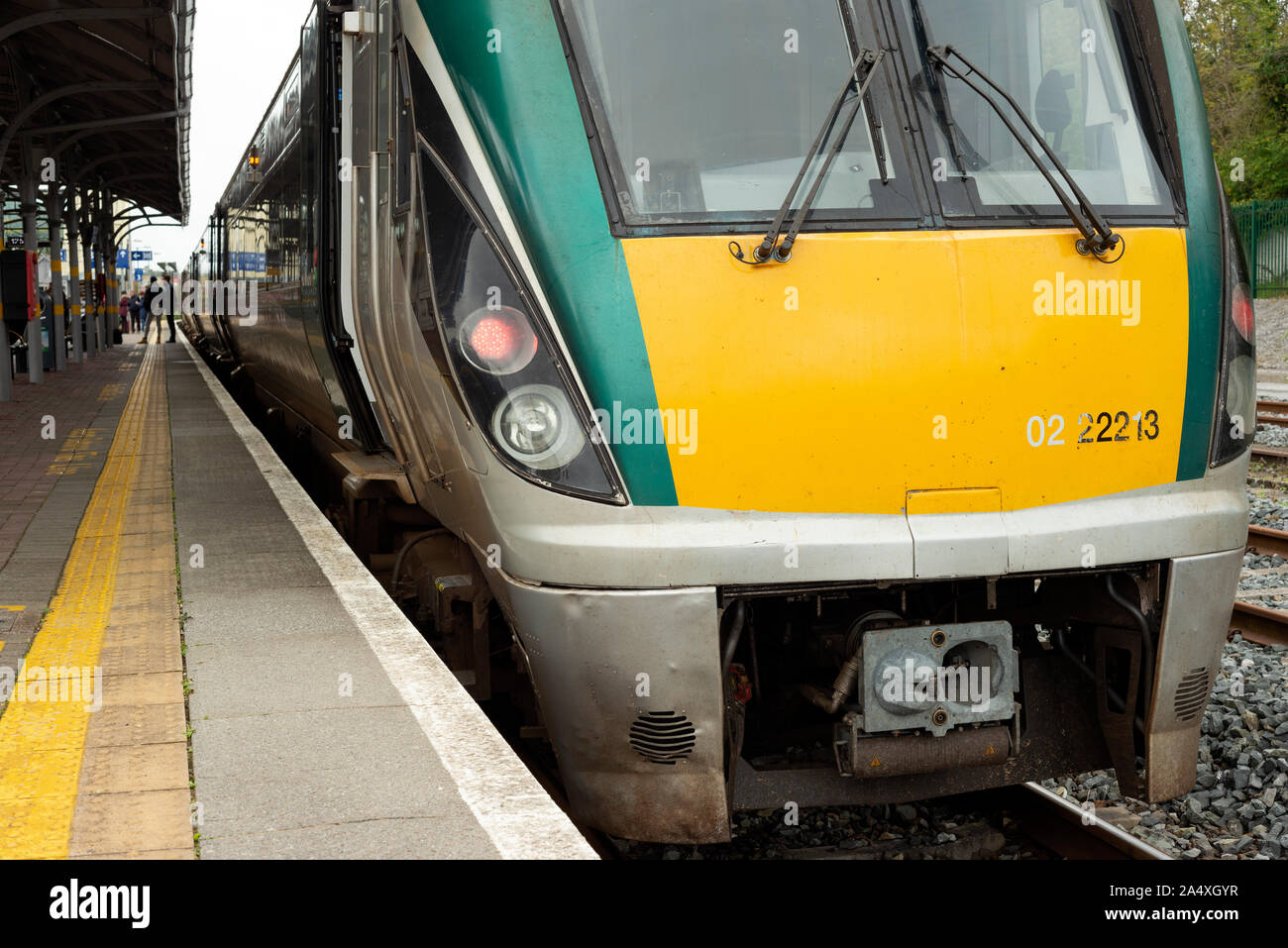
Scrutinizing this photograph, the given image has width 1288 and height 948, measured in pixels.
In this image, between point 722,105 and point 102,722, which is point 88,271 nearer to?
point 102,722

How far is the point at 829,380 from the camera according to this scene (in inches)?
131

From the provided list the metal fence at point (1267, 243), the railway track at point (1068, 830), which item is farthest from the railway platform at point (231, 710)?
the metal fence at point (1267, 243)

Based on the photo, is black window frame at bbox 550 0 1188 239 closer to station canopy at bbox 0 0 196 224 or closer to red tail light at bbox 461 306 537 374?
red tail light at bbox 461 306 537 374

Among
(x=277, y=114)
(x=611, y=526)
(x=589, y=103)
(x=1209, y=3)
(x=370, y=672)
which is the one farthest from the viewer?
(x=1209, y=3)

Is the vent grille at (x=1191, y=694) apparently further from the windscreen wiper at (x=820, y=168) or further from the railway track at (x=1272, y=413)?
the railway track at (x=1272, y=413)

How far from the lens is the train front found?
3.28 metres

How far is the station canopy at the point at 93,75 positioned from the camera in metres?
13.4

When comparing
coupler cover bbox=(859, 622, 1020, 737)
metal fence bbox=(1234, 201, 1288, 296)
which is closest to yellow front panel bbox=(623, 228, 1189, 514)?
coupler cover bbox=(859, 622, 1020, 737)

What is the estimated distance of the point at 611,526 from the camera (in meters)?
3.26

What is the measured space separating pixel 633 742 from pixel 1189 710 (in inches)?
61.2

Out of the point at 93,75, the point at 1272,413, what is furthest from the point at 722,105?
the point at 93,75
